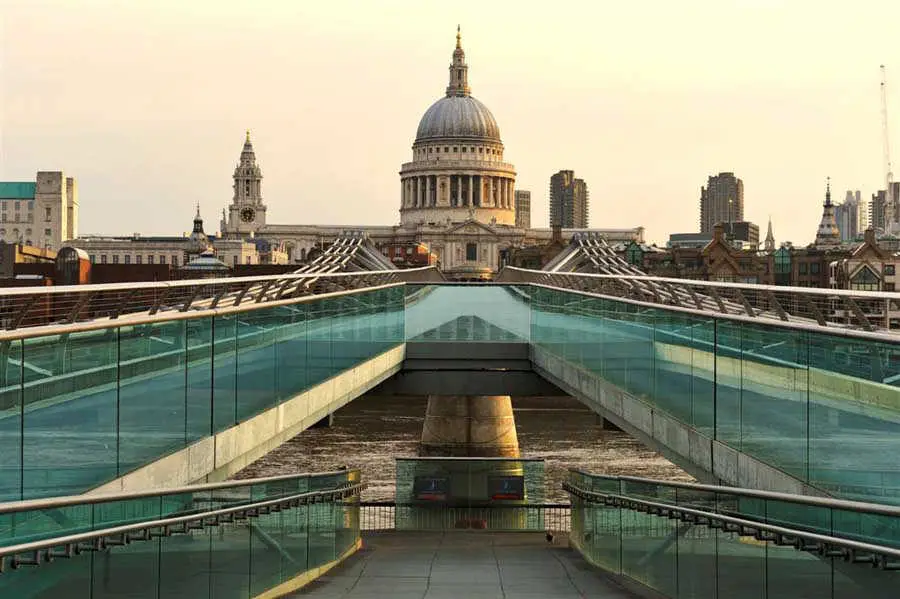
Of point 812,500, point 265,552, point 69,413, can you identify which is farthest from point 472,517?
point 69,413

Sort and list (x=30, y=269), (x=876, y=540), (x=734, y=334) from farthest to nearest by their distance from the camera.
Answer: (x=30, y=269) < (x=734, y=334) < (x=876, y=540)

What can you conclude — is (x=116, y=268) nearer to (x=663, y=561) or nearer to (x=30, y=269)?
(x=30, y=269)

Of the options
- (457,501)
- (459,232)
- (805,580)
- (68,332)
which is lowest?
(457,501)

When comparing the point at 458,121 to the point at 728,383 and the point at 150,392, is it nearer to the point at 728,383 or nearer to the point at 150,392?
the point at 728,383

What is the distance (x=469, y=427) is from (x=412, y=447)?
899cm

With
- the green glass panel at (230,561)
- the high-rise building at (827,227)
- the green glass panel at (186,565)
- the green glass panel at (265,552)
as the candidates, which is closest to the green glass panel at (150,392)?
the green glass panel at (186,565)

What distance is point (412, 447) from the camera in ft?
171

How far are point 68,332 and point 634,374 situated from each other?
27.2 ft

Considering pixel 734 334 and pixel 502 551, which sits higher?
pixel 734 334

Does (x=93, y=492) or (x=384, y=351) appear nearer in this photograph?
(x=93, y=492)

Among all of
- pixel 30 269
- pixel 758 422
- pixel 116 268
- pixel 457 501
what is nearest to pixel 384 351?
pixel 457 501

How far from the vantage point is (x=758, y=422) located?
419 inches

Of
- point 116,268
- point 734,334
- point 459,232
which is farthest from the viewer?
point 459,232

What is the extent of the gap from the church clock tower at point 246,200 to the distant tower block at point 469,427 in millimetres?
138585
